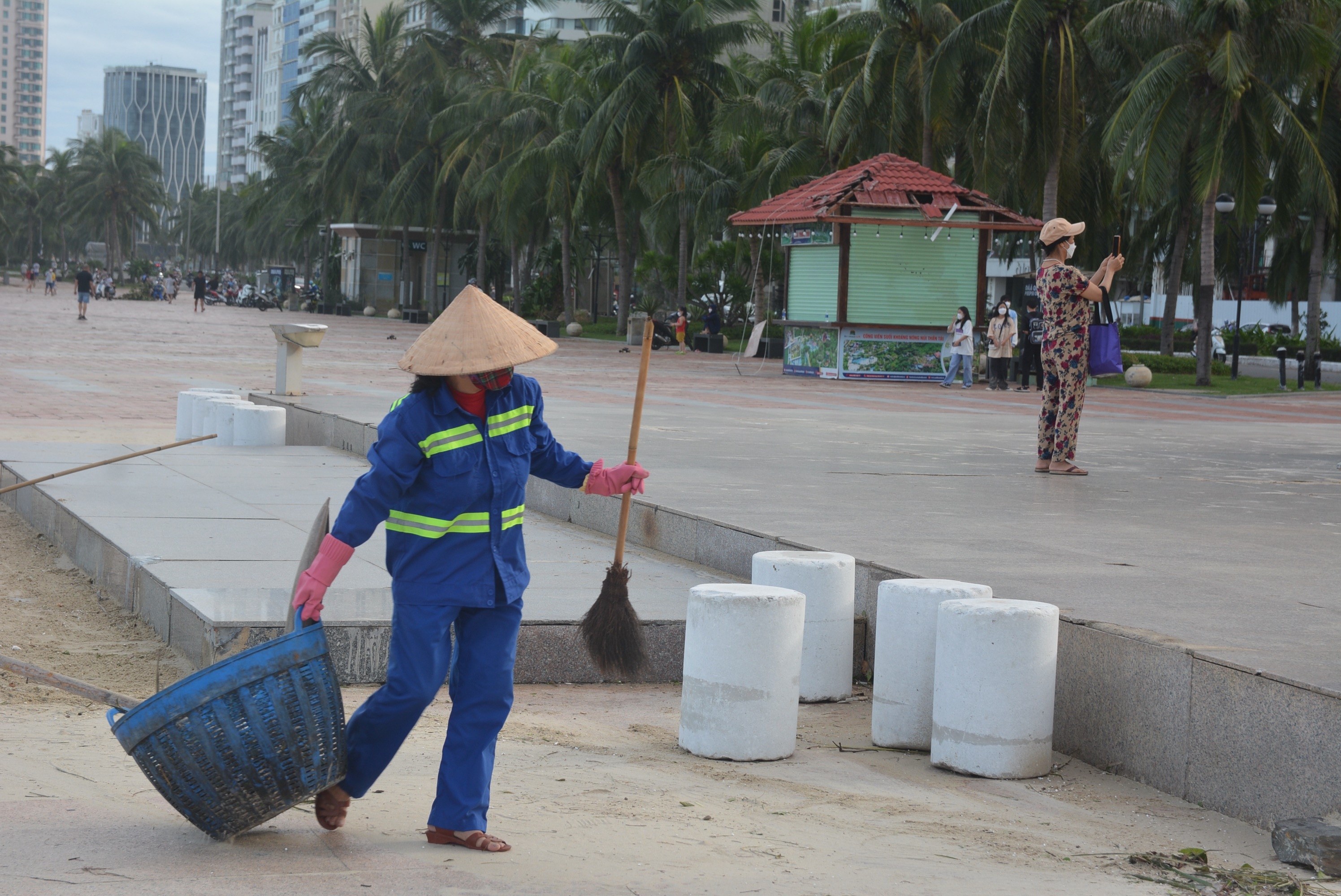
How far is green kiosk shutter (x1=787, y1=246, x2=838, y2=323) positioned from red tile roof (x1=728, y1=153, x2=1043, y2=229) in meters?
→ 0.85

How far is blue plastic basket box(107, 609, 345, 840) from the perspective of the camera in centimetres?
354

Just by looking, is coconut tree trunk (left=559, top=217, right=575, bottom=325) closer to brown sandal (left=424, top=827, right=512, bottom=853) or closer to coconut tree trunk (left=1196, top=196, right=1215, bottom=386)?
coconut tree trunk (left=1196, top=196, right=1215, bottom=386)

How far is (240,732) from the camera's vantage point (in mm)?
3559

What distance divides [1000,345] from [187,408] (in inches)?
642

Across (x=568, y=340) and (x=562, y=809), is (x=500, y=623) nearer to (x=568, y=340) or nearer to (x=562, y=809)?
(x=562, y=809)

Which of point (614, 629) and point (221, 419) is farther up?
point (221, 419)

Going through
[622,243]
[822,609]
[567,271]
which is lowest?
[822,609]

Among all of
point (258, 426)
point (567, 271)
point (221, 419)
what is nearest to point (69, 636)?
point (221, 419)

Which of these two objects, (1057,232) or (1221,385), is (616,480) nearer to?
(1057,232)

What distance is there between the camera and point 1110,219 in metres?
35.5

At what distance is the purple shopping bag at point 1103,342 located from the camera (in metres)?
10.4

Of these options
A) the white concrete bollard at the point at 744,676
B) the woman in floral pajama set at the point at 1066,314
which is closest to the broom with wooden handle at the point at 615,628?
the white concrete bollard at the point at 744,676

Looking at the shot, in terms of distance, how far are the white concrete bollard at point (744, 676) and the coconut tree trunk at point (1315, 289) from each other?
2737 cm

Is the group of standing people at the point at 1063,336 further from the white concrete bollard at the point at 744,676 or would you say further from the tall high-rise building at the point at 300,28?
the tall high-rise building at the point at 300,28
